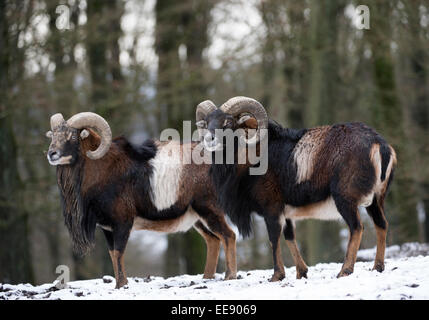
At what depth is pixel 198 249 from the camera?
20516 mm

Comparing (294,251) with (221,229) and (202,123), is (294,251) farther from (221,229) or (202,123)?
(202,123)

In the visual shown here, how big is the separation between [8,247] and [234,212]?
866cm

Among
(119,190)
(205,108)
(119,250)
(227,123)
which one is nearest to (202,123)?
(205,108)

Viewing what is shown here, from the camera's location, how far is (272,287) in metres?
9.98

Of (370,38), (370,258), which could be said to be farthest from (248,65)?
(370,258)

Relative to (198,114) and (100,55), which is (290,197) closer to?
(198,114)

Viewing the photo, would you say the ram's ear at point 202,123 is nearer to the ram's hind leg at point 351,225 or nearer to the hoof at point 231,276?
→ the ram's hind leg at point 351,225

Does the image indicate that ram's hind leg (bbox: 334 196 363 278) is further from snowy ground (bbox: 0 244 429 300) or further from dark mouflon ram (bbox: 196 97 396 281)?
snowy ground (bbox: 0 244 429 300)

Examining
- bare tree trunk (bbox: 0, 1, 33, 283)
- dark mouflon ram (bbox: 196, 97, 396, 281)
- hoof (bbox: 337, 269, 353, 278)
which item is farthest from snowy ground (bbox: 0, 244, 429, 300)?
bare tree trunk (bbox: 0, 1, 33, 283)

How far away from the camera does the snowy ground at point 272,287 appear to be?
8.82m

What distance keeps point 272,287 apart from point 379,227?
196 cm

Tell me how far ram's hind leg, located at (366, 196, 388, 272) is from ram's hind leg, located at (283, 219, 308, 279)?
1239 mm

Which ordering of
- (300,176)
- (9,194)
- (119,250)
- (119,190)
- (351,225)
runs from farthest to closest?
(9,194) → (119,190) → (119,250) → (300,176) → (351,225)

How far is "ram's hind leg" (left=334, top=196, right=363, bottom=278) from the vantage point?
10.2m
